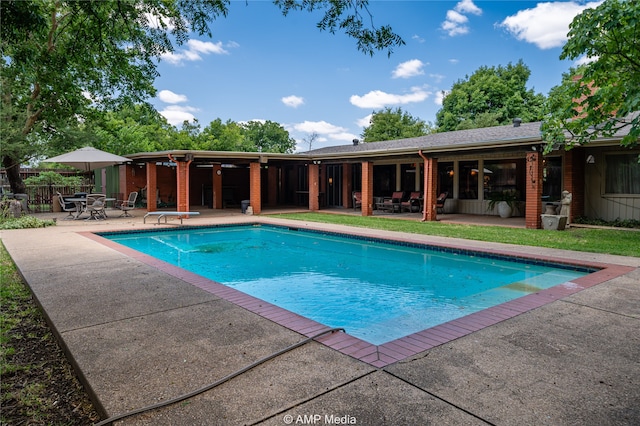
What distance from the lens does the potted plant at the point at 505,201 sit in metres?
14.3

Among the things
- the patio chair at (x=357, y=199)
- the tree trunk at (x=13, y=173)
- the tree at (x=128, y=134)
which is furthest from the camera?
the tree at (x=128, y=134)

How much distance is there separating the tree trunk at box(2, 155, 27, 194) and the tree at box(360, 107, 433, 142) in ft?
89.1

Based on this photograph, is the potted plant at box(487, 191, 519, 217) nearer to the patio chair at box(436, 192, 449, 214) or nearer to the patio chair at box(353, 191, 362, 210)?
the patio chair at box(436, 192, 449, 214)

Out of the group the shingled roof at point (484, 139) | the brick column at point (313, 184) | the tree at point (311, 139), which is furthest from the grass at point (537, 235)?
the tree at point (311, 139)

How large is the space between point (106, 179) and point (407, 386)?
21688 mm

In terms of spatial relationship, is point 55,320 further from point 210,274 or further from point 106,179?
point 106,179

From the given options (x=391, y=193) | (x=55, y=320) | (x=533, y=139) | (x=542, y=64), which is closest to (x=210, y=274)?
(x=55, y=320)

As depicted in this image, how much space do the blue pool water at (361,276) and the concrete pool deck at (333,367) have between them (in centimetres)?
139

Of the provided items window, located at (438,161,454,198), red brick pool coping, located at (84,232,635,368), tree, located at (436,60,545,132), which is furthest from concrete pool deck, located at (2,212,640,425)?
tree, located at (436,60,545,132)

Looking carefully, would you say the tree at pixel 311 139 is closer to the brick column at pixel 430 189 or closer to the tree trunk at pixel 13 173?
the tree trunk at pixel 13 173

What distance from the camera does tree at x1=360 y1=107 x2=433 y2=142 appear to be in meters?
37.0

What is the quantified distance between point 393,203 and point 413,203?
88cm

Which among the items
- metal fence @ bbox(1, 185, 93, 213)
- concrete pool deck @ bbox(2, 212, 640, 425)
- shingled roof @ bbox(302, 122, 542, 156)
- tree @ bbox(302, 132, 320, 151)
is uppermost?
tree @ bbox(302, 132, 320, 151)

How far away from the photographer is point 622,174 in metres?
11.9
